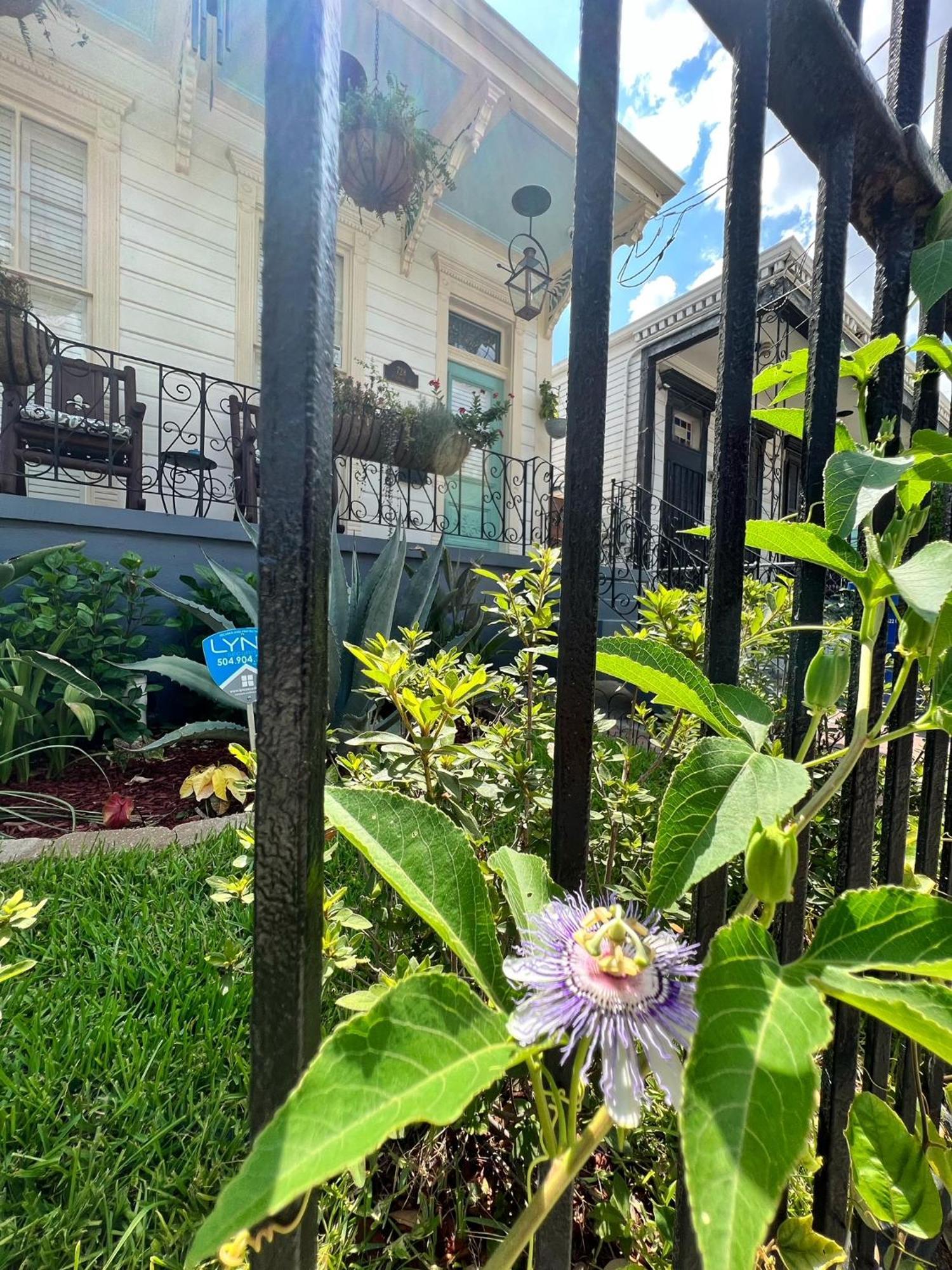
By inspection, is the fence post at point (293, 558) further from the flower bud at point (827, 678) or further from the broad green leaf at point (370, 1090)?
the flower bud at point (827, 678)

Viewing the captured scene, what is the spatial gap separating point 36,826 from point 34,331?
309 centimetres

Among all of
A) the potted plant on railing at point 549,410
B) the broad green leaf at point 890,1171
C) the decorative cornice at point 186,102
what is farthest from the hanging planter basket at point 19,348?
the potted plant on railing at point 549,410

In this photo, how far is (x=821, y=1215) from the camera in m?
0.76

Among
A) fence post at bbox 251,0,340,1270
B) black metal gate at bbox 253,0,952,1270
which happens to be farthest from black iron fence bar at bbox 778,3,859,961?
fence post at bbox 251,0,340,1270

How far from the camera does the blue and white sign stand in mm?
1340

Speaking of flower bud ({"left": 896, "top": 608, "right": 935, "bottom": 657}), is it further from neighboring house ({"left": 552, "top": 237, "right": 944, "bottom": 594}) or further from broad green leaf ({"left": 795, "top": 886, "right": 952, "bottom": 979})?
neighboring house ({"left": 552, "top": 237, "right": 944, "bottom": 594})

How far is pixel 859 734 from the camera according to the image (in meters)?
0.50

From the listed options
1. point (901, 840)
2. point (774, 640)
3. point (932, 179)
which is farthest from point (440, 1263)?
point (932, 179)

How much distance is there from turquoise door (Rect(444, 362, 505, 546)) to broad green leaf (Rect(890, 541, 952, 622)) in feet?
21.8

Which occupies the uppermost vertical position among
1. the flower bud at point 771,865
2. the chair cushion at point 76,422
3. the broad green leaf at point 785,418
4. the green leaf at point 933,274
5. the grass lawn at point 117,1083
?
the chair cushion at point 76,422

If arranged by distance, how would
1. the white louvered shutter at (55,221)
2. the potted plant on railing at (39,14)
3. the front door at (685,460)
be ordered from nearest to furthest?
the potted plant on railing at (39,14)
the white louvered shutter at (55,221)
the front door at (685,460)

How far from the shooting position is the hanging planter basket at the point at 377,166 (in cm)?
445

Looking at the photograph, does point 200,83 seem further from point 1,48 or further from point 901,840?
point 901,840

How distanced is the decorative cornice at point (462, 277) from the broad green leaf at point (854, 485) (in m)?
7.37
